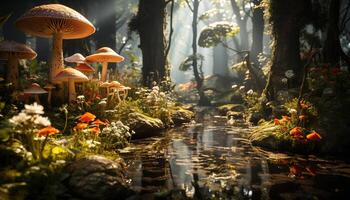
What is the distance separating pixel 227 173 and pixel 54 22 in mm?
5452

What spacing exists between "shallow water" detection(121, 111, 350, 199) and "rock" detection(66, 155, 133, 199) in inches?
13.7

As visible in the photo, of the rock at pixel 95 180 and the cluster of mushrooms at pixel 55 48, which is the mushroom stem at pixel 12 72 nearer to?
the cluster of mushrooms at pixel 55 48

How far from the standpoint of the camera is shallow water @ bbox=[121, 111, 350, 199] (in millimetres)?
4417

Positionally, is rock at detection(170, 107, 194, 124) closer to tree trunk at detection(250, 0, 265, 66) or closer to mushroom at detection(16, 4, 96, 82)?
mushroom at detection(16, 4, 96, 82)

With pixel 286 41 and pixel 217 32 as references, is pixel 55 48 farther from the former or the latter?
pixel 217 32

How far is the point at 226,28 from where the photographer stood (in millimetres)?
23156

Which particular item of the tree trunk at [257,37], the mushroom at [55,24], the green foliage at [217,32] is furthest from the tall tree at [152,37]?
the tree trunk at [257,37]

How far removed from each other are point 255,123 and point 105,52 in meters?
6.57

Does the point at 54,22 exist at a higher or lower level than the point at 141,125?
higher

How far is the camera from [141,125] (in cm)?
905

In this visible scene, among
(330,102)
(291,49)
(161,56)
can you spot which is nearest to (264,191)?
(330,102)

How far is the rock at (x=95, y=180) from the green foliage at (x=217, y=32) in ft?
65.3

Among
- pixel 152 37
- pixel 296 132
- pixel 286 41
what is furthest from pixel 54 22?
pixel 286 41

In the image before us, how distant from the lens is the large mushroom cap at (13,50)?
22.8 feet
